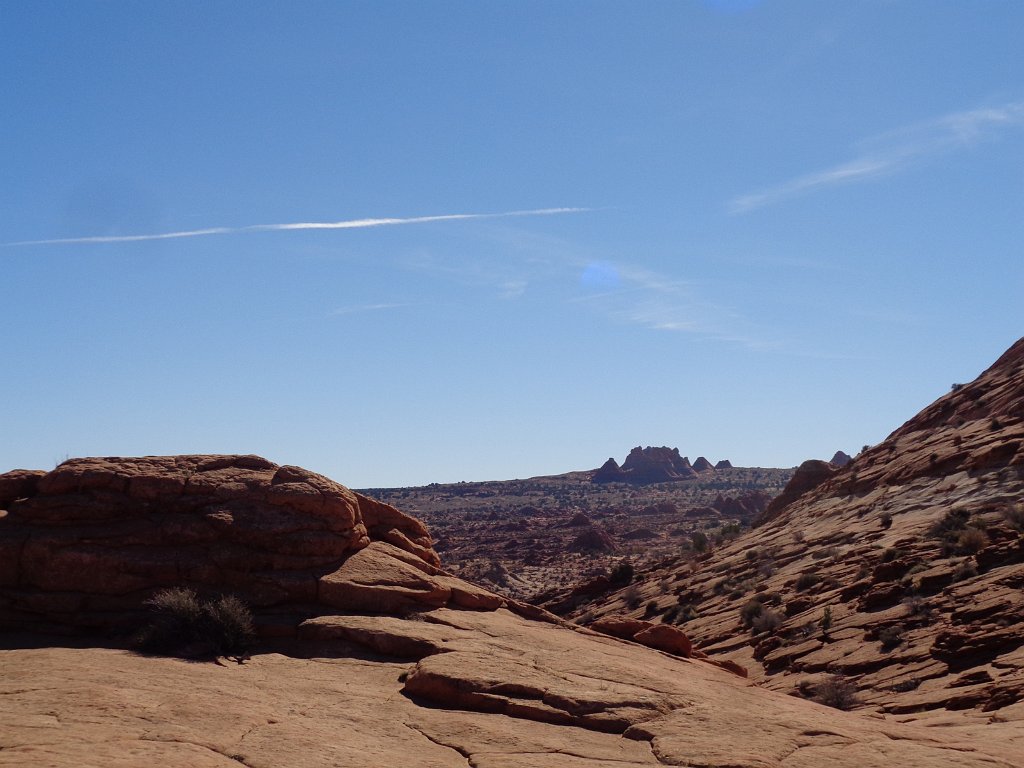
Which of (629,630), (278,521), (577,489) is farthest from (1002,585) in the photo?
(577,489)

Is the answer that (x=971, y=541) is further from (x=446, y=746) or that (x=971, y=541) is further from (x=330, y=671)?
(x=446, y=746)

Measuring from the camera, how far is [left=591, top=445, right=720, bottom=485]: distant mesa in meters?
135

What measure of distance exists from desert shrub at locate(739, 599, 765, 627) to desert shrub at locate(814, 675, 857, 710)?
22.6 ft

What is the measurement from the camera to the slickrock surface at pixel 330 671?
907cm

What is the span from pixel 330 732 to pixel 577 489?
121 meters

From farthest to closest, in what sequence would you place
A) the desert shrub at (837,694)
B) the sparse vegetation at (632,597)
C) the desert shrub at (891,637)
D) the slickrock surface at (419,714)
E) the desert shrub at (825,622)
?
the sparse vegetation at (632,597), the desert shrub at (825,622), the desert shrub at (891,637), the desert shrub at (837,694), the slickrock surface at (419,714)

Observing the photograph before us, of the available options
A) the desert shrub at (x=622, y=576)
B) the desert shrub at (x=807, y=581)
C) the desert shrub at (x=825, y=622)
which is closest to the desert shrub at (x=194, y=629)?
the desert shrub at (x=825, y=622)

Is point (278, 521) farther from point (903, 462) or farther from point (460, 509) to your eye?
point (460, 509)

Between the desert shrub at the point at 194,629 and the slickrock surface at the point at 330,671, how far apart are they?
0.45m

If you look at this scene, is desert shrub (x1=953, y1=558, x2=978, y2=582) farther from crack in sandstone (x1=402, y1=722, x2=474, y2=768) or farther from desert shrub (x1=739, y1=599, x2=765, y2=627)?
crack in sandstone (x1=402, y1=722, x2=474, y2=768)

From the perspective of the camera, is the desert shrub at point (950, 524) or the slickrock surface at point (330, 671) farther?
the desert shrub at point (950, 524)

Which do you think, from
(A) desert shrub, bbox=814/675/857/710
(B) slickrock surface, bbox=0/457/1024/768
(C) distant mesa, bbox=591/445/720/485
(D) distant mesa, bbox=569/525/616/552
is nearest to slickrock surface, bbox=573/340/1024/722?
(A) desert shrub, bbox=814/675/857/710

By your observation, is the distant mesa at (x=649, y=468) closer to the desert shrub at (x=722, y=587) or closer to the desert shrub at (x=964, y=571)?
the desert shrub at (x=722, y=587)

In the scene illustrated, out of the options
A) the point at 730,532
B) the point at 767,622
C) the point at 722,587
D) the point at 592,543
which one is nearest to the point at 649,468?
the point at 592,543
